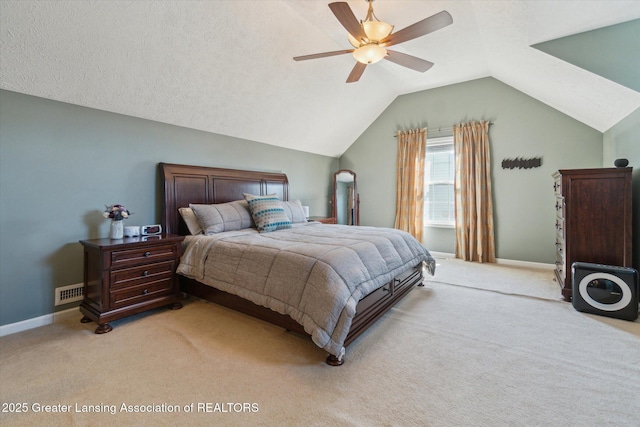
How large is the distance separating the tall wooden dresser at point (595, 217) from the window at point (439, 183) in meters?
2.18

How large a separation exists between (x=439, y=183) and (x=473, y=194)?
0.67m

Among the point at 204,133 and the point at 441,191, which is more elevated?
the point at 204,133

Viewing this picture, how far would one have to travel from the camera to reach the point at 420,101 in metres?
5.37

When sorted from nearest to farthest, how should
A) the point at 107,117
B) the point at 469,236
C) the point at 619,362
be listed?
the point at 619,362, the point at 107,117, the point at 469,236

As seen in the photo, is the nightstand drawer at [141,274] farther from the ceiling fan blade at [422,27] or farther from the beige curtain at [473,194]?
Answer: the beige curtain at [473,194]

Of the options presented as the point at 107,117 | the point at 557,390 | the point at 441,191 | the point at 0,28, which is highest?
the point at 0,28

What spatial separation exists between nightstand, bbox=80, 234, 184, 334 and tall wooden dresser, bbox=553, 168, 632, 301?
13.5ft

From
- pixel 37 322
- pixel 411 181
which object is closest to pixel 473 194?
pixel 411 181

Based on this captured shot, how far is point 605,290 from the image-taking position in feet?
8.36

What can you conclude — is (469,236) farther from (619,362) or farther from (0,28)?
(0,28)

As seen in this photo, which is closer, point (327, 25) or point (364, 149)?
point (327, 25)

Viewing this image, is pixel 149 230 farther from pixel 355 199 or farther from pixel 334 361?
pixel 355 199

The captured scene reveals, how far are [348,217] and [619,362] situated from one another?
4519 millimetres

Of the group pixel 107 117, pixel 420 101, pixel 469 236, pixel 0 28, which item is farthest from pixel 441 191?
pixel 0 28
